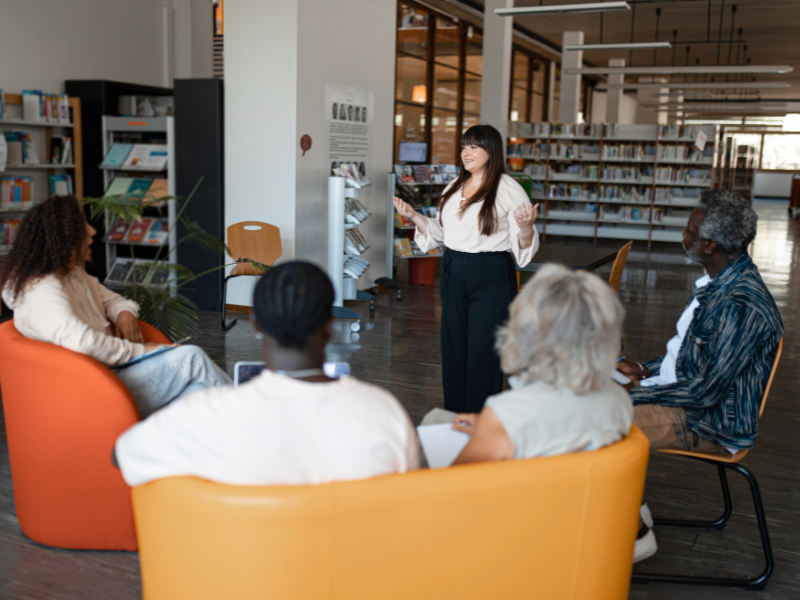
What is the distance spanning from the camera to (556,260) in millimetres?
4484

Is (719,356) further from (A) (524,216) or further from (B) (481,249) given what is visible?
(B) (481,249)

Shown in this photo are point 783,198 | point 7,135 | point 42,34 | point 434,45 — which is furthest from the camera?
point 783,198

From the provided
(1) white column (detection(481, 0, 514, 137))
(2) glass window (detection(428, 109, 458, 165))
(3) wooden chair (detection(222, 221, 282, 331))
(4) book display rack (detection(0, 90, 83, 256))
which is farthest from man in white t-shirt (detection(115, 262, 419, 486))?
(2) glass window (detection(428, 109, 458, 165))

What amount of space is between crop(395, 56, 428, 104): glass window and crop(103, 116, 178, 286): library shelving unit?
18.9ft

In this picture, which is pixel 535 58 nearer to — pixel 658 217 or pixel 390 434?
pixel 658 217

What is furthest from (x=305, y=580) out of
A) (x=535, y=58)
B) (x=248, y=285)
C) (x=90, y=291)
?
(x=535, y=58)

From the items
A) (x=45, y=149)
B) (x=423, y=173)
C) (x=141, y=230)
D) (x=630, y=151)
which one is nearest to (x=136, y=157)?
(x=141, y=230)

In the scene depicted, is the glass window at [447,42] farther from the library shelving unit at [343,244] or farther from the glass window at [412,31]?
the library shelving unit at [343,244]

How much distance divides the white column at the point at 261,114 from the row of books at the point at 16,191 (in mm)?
1833

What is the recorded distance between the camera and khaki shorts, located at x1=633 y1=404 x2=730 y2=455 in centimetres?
218

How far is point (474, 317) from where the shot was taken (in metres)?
3.21

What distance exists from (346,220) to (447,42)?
8.27m

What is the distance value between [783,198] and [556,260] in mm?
25816

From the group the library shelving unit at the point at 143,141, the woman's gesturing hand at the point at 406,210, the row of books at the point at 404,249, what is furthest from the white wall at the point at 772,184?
the woman's gesturing hand at the point at 406,210
